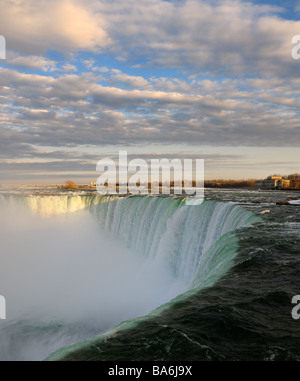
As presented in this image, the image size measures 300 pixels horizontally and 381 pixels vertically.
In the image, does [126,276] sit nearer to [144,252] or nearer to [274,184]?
[144,252]

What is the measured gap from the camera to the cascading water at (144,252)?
11945 mm

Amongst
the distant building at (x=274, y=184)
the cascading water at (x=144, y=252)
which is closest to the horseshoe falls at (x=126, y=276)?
the cascading water at (x=144, y=252)

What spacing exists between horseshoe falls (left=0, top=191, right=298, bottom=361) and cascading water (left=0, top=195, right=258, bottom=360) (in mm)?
71

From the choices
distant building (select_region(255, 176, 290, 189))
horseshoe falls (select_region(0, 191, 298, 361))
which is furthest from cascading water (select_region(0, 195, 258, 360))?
distant building (select_region(255, 176, 290, 189))

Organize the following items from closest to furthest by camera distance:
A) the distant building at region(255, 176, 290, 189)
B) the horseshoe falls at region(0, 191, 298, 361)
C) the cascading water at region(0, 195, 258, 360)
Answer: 1. the horseshoe falls at region(0, 191, 298, 361)
2. the cascading water at region(0, 195, 258, 360)
3. the distant building at region(255, 176, 290, 189)

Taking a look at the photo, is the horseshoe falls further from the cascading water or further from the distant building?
the distant building

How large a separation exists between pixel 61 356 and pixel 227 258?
5426mm

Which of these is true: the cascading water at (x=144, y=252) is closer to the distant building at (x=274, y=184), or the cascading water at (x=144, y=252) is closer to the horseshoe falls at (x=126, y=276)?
the horseshoe falls at (x=126, y=276)

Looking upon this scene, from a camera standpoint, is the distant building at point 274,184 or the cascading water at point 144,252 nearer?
the cascading water at point 144,252

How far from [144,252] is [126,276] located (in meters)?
2.44

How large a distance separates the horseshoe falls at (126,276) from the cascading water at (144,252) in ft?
0.23

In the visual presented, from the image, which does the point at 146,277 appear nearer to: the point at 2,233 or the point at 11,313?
the point at 11,313

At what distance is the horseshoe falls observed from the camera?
443 cm
